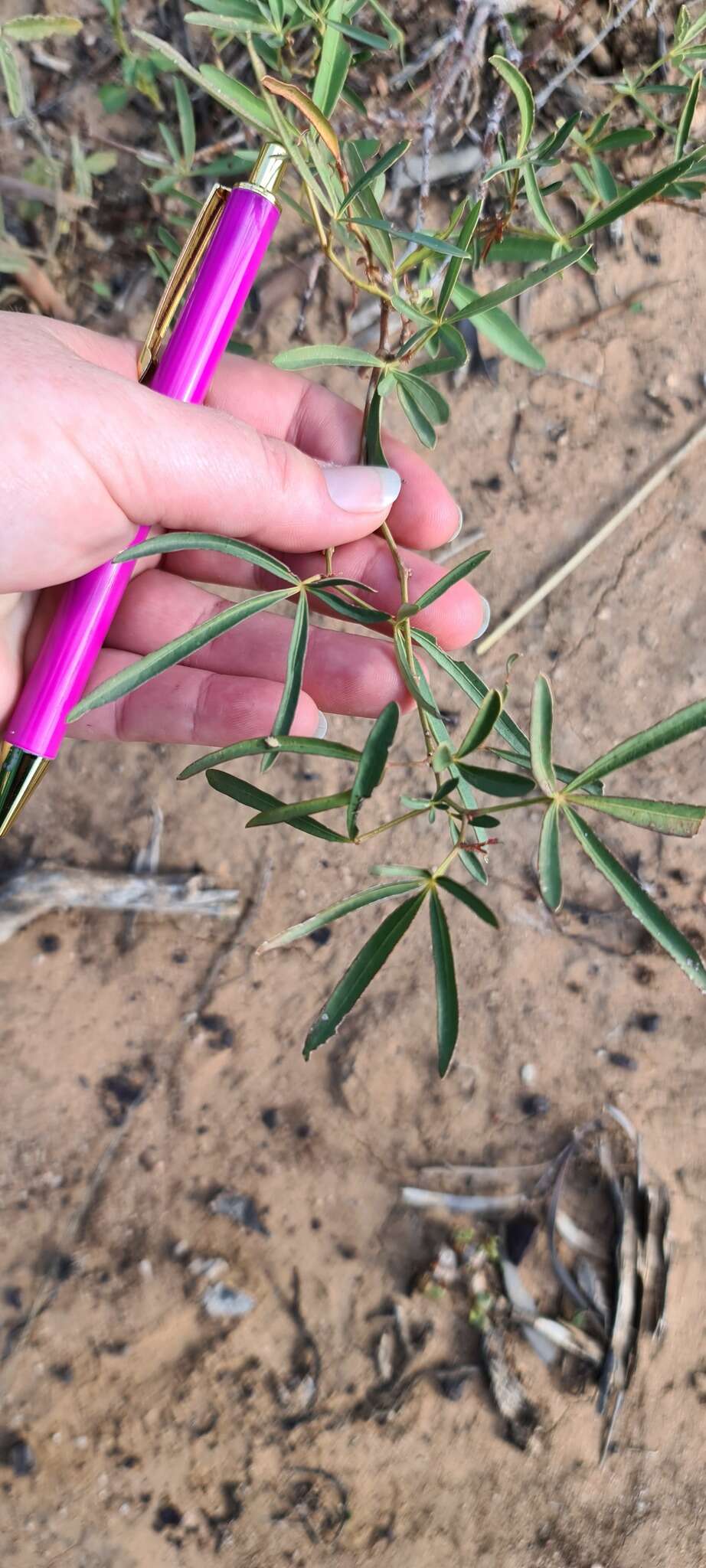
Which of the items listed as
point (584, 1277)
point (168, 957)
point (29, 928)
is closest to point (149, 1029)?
point (168, 957)

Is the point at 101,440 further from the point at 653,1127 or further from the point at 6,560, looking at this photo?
the point at 653,1127

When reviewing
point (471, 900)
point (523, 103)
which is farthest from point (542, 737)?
point (523, 103)

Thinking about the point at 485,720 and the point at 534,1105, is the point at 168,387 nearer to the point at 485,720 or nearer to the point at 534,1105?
the point at 485,720

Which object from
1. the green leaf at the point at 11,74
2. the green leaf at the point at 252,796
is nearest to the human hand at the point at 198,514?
the green leaf at the point at 252,796

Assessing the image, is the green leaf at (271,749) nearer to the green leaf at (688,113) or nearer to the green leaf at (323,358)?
the green leaf at (323,358)

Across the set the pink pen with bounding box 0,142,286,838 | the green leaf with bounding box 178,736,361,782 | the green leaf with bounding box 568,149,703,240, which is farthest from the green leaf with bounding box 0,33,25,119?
the green leaf with bounding box 178,736,361,782

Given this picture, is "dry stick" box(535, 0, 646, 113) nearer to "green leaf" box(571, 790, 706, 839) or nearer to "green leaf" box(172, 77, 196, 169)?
"green leaf" box(172, 77, 196, 169)

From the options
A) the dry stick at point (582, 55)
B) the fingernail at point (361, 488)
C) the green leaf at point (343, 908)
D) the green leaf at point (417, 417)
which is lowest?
the green leaf at point (343, 908)
